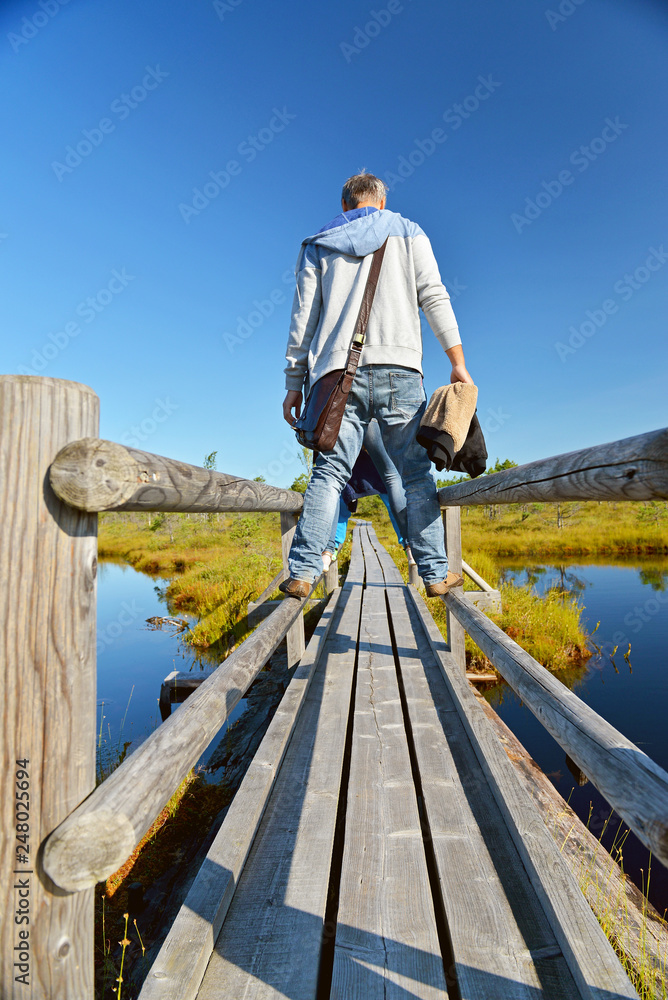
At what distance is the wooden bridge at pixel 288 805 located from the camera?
72 centimetres

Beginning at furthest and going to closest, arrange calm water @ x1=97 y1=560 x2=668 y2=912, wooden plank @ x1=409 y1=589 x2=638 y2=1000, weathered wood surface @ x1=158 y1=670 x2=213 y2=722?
weathered wood surface @ x1=158 y1=670 x2=213 y2=722 < calm water @ x1=97 y1=560 x2=668 y2=912 < wooden plank @ x1=409 y1=589 x2=638 y2=1000

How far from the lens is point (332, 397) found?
Result: 2.22 meters

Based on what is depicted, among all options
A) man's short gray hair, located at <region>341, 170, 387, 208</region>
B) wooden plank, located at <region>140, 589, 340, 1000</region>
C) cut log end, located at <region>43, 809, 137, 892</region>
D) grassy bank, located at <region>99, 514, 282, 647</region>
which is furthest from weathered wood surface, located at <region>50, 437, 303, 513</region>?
grassy bank, located at <region>99, 514, 282, 647</region>

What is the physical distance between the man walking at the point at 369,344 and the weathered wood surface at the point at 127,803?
1215 mm

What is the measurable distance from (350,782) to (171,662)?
7.07 m

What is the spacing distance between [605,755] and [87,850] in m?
0.86

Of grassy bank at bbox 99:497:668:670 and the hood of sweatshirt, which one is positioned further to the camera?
grassy bank at bbox 99:497:668:670

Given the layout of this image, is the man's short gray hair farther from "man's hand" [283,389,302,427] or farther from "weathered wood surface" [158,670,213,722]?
"weathered wood surface" [158,670,213,722]

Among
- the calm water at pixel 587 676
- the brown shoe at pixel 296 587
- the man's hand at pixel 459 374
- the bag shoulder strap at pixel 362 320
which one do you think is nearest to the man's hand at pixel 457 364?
the man's hand at pixel 459 374

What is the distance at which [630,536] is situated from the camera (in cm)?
2069

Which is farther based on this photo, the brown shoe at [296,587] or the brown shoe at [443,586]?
the brown shoe at [443,586]

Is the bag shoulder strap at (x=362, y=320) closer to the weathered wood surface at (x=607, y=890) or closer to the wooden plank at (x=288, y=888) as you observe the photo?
the wooden plank at (x=288, y=888)

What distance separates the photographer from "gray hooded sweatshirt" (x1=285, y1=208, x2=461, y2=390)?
231 cm

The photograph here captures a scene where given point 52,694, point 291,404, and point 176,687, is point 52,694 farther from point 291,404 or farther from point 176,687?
point 176,687
